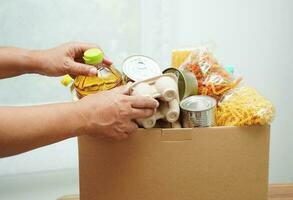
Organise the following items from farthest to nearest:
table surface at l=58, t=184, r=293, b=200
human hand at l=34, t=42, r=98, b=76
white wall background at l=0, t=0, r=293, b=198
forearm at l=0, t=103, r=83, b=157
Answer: white wall background at l=0, t=0, r=293, b=198 → table surface at l=58, t=184, r=293, b=200 → human hand at l=34, t=42, r=98, b=76 → forearm at l=0, t=103, r=83, b=157

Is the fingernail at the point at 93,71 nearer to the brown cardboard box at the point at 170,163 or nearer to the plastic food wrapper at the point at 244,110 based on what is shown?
the brown cardboard box at the point at 170,163

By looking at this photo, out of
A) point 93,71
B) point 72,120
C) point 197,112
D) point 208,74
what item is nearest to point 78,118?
point 72,120

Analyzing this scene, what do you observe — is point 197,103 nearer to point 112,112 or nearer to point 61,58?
point 112,112

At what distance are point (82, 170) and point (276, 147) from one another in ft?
3.41

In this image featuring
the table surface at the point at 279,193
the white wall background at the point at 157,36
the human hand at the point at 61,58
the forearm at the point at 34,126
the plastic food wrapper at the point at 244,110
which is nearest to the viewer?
the forearm at the point at 34,126

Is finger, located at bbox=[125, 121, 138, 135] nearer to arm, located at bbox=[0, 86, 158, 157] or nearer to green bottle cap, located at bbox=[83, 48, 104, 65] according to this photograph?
arm, located at bbox=[0, 86, 158, 157]

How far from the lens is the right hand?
58 centimetres

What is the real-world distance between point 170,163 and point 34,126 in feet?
0.89

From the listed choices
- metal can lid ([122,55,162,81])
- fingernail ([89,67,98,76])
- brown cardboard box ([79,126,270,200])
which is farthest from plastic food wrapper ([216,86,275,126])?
fingernail ([89,67,98,76])

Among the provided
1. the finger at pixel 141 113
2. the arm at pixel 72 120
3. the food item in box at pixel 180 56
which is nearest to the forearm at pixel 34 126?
the arm at pixel 72 120

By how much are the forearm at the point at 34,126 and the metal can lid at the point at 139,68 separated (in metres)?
0.15

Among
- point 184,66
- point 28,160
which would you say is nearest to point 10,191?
point 28,160

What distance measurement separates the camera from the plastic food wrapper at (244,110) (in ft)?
2.06

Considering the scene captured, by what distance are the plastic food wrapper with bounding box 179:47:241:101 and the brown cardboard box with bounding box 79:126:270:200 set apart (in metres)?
0.11
